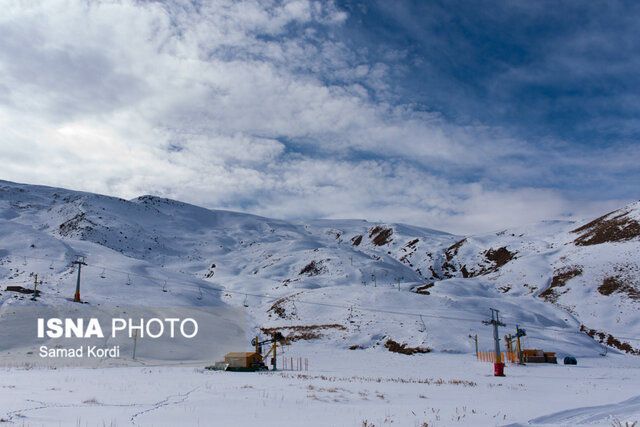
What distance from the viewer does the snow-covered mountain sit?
46562 mm

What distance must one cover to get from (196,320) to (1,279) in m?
21.4

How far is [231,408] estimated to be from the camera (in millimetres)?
12461

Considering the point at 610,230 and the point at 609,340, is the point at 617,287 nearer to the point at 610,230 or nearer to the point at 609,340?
the point at 609,340

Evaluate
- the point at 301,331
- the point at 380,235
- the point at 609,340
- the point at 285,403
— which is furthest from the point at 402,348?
the point at 380,235

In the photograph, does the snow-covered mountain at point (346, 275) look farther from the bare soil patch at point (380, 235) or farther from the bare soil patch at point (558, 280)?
the bare soil patch at point (380, 235)

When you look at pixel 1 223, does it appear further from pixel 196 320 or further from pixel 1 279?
pixel 196 320

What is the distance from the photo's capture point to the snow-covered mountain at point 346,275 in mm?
46562

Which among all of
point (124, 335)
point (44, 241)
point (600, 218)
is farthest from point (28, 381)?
point (600, 218)

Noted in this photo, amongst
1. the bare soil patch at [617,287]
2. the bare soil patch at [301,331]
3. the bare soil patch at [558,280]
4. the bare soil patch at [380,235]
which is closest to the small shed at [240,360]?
the bare soil patch at [301,331]

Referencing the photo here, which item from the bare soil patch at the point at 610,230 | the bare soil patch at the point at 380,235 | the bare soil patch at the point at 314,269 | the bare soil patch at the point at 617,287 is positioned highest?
the bare soil patch at the point at 380,235

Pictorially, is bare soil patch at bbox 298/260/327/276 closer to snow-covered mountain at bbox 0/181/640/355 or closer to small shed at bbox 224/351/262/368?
snow-covered mountain at bbox 0/181/640/355

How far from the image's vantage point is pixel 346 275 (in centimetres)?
7744

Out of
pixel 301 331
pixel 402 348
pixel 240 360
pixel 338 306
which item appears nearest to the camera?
pixel 240 360

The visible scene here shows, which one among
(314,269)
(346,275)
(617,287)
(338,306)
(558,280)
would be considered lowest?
(338,306)
